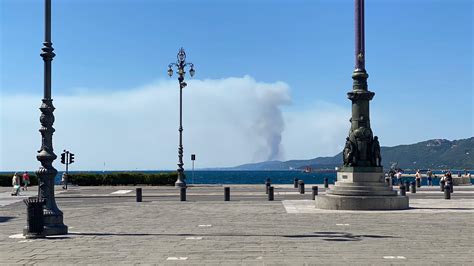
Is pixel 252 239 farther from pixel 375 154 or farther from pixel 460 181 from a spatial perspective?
pixel 460 181

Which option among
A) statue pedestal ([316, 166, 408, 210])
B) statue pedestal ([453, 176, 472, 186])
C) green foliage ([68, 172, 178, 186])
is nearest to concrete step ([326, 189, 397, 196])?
statue pedestal ([316, 166, 408, 210])

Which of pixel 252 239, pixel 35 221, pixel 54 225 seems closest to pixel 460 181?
pixel 252 239

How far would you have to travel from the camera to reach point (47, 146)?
1725 cm

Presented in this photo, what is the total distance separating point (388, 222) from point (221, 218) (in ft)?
18.9

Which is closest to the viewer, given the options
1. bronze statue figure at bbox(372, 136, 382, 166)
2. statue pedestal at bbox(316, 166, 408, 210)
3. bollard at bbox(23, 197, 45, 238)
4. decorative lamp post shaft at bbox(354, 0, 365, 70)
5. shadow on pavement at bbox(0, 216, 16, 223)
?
bollard at bbox(23, 197, 45, 238)

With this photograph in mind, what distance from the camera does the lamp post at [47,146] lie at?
16.9 meters

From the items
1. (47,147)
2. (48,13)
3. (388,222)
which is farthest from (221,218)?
(48,13)

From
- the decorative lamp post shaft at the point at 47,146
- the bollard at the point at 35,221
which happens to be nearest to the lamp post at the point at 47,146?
the decorative lamp post shaft at the point at 47,146

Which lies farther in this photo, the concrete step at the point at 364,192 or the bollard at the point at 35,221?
the concrete step at the point at 364,192

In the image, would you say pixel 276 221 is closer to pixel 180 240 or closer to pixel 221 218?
pixel 221 218

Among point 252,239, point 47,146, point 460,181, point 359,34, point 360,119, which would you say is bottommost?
point 460,181

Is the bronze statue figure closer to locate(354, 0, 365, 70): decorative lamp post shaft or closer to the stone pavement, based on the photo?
the stone pavement

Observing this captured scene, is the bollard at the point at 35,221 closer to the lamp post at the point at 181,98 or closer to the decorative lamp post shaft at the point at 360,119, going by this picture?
the decorative lamp post shaft at the point at 360,119

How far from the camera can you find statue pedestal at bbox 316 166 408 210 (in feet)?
84.3
